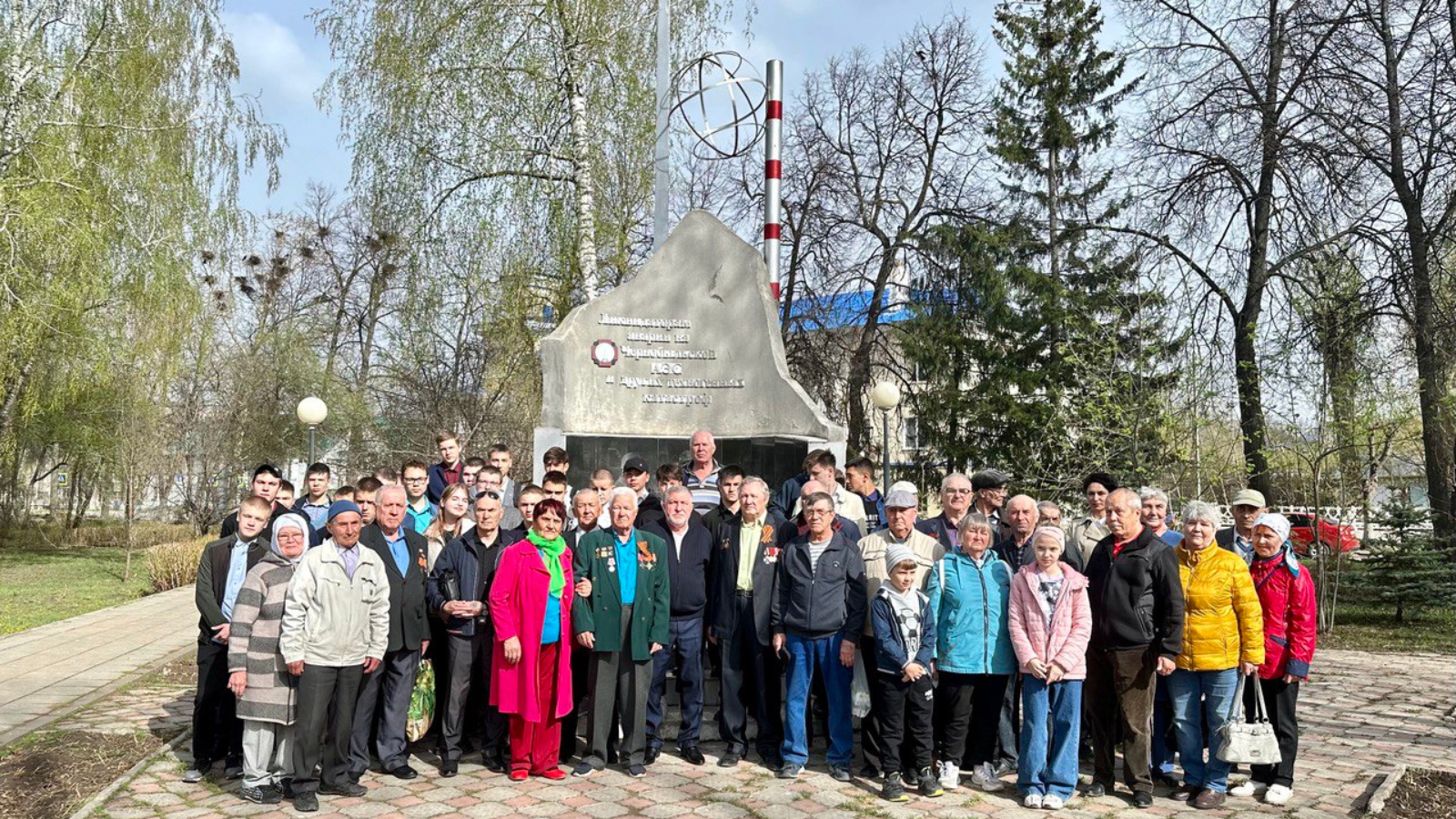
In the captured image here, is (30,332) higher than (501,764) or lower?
higher

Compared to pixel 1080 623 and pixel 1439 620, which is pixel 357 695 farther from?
pixel 1439 620

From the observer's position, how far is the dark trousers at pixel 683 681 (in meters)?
6.38

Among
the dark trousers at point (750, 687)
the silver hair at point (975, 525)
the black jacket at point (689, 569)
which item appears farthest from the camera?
the black jacket at point (689, 569)

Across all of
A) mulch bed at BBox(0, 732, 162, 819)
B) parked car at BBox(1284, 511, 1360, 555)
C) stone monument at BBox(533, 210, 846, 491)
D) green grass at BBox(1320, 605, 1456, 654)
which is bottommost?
mulch bed at BBox(0, 732, 162, 819)

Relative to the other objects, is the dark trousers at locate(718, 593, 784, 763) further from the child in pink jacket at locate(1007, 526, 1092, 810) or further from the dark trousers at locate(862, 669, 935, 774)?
the child in pink jacket at locate(1007, 526, 1092, 810)

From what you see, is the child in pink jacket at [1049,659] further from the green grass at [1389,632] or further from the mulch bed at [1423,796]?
the green grass at [1389,632]

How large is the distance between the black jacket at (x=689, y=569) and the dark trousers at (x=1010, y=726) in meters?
1.83

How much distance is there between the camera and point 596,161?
16.2 m

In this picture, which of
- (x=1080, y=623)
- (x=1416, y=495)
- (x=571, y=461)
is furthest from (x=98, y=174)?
(x=1416, y=495)

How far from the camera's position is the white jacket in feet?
17.7

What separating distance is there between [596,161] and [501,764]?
11.6 meters

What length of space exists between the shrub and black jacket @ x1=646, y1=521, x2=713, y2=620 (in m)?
12.2

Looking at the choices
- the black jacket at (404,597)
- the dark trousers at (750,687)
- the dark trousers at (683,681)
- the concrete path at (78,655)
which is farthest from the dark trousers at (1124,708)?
the concrete path at (78,655)

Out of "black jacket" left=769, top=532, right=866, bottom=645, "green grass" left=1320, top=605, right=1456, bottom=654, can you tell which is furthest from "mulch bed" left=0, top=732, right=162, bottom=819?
"green grass" left=1320, top=605, right=1456, bottom=654
